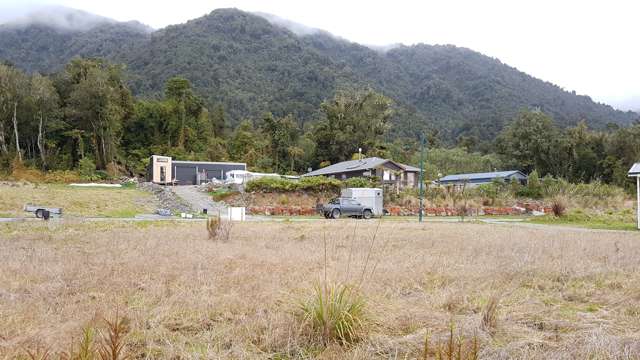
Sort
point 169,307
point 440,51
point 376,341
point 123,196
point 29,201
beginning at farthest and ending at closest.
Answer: point 440,51 < point 123,196 < point 29,201 < point 169,307 < point 376,341

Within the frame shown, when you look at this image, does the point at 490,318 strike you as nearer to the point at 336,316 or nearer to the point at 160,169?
the point at 336,316

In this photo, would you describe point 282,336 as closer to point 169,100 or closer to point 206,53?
point 169,100

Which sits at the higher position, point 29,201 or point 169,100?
point 169,100

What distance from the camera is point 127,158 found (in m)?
54.8

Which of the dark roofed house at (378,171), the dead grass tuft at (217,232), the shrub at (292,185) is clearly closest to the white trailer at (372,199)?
the shrub at (292,185)

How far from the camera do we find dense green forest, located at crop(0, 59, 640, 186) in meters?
49.7

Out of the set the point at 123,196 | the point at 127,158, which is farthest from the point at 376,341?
the point at 127,158

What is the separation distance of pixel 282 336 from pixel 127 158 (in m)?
55.2

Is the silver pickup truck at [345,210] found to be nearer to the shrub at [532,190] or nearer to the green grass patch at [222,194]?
the green grass patch at [222,194]

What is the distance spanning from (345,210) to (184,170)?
1044 inches

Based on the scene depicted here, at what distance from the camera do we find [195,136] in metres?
59.3

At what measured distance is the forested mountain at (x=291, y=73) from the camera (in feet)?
309

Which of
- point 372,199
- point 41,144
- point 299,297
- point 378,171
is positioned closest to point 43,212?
point 299,297

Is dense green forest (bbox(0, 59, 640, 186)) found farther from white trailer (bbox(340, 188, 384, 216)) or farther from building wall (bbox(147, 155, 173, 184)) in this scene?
white trailer (bbox(340, 188, 384, 216))
